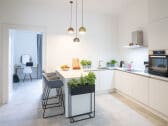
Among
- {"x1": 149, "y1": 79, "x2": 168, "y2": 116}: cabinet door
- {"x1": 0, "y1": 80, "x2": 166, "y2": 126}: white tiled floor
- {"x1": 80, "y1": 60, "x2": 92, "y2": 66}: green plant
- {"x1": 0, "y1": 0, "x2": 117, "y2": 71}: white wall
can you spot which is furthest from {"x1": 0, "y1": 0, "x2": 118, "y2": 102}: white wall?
{"x1": 149, "y1": 79, "x2": 168, "y2": 116}: cabinet door

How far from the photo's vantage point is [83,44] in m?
5.02

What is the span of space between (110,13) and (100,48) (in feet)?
4.37

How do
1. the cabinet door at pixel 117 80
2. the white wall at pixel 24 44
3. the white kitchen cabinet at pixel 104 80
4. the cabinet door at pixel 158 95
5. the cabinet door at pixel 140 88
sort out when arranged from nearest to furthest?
the cabinet door at pixel 158 95 → the cabinet door at pixel 140 88 → the cabinet door at pixel 117 80 → the white kitchen cabinet at pixel 104 80 → the white wall at pixel 24 44

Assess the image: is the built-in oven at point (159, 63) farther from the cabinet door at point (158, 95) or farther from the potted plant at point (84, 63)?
the potted plant at point (84, 63)

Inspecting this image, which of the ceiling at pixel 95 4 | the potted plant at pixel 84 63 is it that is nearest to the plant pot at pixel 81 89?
the potted plant at pixel 84 63

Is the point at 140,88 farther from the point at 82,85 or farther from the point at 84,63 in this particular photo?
the point at 84,63

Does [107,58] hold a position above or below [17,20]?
below

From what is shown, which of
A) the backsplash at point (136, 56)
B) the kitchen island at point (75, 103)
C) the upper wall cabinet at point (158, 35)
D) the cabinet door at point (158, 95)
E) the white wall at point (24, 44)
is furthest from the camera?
the white wall at point (24, 44)

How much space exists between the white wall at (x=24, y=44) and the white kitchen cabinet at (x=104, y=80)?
4.31 meters

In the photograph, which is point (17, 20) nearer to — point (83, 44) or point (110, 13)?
point (83, 44)

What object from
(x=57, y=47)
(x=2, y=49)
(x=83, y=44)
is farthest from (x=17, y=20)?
(x=83, y=44)

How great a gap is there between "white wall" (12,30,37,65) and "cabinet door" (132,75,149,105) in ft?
18.4

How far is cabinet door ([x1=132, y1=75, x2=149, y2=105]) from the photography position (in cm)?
331

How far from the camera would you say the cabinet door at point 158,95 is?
2.79 metres
